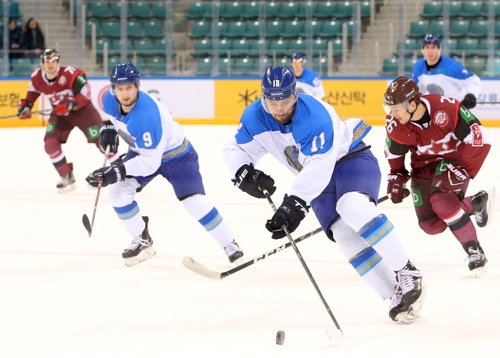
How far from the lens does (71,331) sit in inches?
123

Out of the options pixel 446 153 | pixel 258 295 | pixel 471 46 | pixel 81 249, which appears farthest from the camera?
pixel 471 46

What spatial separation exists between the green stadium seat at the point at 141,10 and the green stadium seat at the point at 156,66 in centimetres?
139

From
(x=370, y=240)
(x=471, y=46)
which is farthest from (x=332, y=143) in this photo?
(x=471, y=46)

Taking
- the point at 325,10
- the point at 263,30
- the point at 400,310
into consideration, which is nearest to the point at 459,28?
the point at 325,10

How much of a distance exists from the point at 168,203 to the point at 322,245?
185cm

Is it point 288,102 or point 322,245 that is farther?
point 322,245

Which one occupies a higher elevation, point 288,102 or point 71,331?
point 288,102

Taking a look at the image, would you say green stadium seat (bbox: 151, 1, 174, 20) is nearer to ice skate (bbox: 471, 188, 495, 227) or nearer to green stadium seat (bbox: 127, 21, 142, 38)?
green stadium seat (bbox: 127, 21, 142, 38)

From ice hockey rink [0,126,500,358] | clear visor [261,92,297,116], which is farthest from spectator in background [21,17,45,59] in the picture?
clear visor [261,92,297,116]

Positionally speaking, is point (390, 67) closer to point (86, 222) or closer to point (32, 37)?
point (32, 37)

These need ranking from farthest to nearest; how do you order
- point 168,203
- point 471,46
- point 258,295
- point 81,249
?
point 471,46 → point 168,203 → point 81,249 → point 258,295

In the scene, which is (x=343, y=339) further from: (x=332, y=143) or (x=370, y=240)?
(x=332, y=143)

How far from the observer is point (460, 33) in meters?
13.3

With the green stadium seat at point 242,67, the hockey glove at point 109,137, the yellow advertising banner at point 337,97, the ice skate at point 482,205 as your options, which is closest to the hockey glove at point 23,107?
the hockey glove at point 109,137
